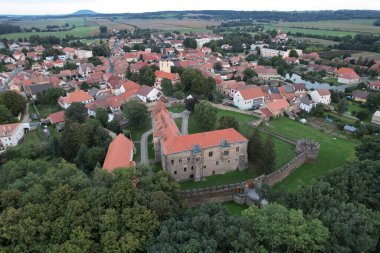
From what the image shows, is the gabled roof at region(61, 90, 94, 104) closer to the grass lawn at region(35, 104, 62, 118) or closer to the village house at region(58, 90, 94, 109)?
the village house at region(58, 90, 94, 109)

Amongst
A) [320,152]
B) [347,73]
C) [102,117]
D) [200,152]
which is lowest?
[320,152]

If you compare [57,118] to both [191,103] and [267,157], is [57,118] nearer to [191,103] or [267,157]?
[191,103]

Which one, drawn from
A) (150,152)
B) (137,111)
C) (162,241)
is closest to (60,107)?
(137,111)

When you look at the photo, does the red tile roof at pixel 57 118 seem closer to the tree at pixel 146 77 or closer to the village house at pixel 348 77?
the tree at pixel 146 77

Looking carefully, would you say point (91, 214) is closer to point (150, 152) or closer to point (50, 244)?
point (50, 244)

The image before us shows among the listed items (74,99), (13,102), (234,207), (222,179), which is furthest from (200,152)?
(13,102)
